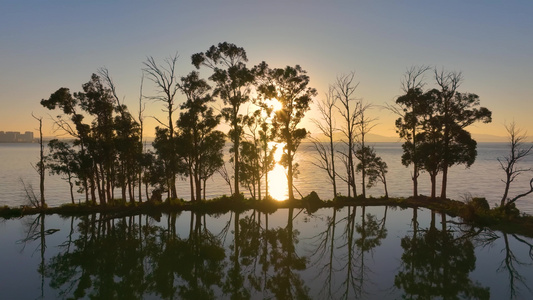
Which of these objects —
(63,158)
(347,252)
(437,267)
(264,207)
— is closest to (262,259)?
(347,252)

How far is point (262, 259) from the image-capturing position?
2211cm

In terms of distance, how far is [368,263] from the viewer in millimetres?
21234

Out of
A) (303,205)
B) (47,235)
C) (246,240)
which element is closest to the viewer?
(246,240)

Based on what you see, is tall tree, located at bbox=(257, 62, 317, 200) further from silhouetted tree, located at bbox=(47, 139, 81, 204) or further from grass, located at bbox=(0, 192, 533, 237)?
silhouetted tree, located at bbox=(47, 139, 81, 204)

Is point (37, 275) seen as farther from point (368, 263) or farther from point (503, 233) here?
point (503, 233)

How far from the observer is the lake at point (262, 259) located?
1715 cm

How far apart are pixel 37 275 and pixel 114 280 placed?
508cm

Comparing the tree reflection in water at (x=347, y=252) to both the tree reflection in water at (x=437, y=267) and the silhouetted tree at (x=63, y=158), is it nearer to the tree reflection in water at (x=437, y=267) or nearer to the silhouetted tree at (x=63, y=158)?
the tree reflection in water at (x=437, y=267)

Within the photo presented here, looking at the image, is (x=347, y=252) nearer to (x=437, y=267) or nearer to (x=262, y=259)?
(x=437, y=267)

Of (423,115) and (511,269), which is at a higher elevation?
(423,115)

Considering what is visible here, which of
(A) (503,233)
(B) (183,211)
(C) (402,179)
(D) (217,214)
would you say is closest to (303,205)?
(D) (217,214)

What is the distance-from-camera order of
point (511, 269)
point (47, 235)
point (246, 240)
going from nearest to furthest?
point (511, 269), point (246, 240), point (47, 235)

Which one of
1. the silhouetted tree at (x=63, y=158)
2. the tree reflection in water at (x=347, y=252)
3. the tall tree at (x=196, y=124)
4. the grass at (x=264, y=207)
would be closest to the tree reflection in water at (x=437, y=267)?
the tree reflection in water at (x=347, y=252)

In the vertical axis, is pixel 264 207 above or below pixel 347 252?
above
